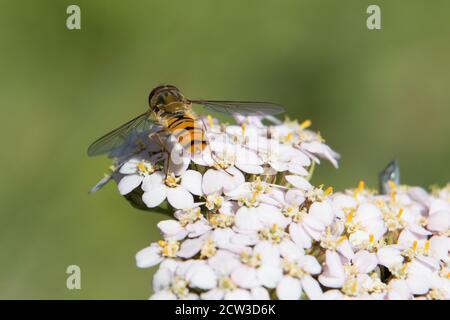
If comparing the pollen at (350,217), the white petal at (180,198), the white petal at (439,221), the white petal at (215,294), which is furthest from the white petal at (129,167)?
the white petal at (439,221)

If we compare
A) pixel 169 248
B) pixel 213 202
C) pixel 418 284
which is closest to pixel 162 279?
pixel 169 248

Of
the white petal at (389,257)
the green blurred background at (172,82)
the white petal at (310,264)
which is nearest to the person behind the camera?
the white petal at (310,264)

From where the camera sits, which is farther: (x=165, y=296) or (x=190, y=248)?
(x=190, y=248)

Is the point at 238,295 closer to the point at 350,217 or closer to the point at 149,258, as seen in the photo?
the point at 149,258

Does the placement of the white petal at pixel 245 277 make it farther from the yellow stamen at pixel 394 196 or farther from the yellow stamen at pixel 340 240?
the yellow stamen at pixel 394 196

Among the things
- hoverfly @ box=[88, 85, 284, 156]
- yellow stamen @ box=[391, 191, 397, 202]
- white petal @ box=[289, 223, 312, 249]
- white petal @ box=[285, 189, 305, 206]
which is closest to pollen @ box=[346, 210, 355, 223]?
white petal @ box=[285, 189, 305, 206]

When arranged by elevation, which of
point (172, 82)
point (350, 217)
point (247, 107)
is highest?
point (172, 82)
